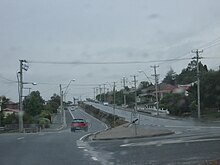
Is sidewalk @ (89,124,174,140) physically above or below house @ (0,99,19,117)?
below

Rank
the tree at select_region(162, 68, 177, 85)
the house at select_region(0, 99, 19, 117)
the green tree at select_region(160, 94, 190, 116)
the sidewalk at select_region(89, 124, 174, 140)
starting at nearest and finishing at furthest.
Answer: the sidewalk at select_region(89, 124, 174, 140) < the green tree at select_region(160, 94, 190, 116) < the house at select_region(0, 99, 19, 117) < the tree at select_region(162, 68, 177, 85)

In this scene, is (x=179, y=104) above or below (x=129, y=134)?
above

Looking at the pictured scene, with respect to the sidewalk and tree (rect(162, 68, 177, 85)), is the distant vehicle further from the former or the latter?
tree (rect(162, 68, 177, 85))

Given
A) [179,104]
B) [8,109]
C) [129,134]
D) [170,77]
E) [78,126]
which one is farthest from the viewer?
[170,77]

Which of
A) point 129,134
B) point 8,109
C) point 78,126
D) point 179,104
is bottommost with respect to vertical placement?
point 129,134

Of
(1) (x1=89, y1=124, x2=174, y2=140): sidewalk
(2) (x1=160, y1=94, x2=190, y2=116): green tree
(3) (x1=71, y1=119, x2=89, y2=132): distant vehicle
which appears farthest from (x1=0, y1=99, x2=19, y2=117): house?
(1) (x1=89, y1=124, x2=174, y2=140): sidewalk

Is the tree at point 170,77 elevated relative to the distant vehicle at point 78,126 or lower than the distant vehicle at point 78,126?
elevated

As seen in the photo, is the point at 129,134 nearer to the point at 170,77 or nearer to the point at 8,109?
the point at 8,109

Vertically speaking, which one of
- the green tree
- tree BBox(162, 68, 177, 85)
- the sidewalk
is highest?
tree BBox(162, 68, 177, 85)

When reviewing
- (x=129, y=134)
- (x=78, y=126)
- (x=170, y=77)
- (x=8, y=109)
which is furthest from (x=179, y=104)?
(x=170, y=77)

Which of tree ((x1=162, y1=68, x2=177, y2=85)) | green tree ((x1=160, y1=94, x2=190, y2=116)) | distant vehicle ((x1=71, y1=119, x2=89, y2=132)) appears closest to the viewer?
distant vehicle ((x1=71, y1=119, x2=89, y2=132))

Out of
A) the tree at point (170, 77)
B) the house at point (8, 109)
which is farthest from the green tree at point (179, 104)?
the tree at point (170, 77)

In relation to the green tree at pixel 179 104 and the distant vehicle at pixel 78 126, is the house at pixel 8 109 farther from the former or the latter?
the distant vehicle at pixel 78 126

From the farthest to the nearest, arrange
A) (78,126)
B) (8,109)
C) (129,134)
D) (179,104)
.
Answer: (8,109), (179,104), (78,126), (129,134)
